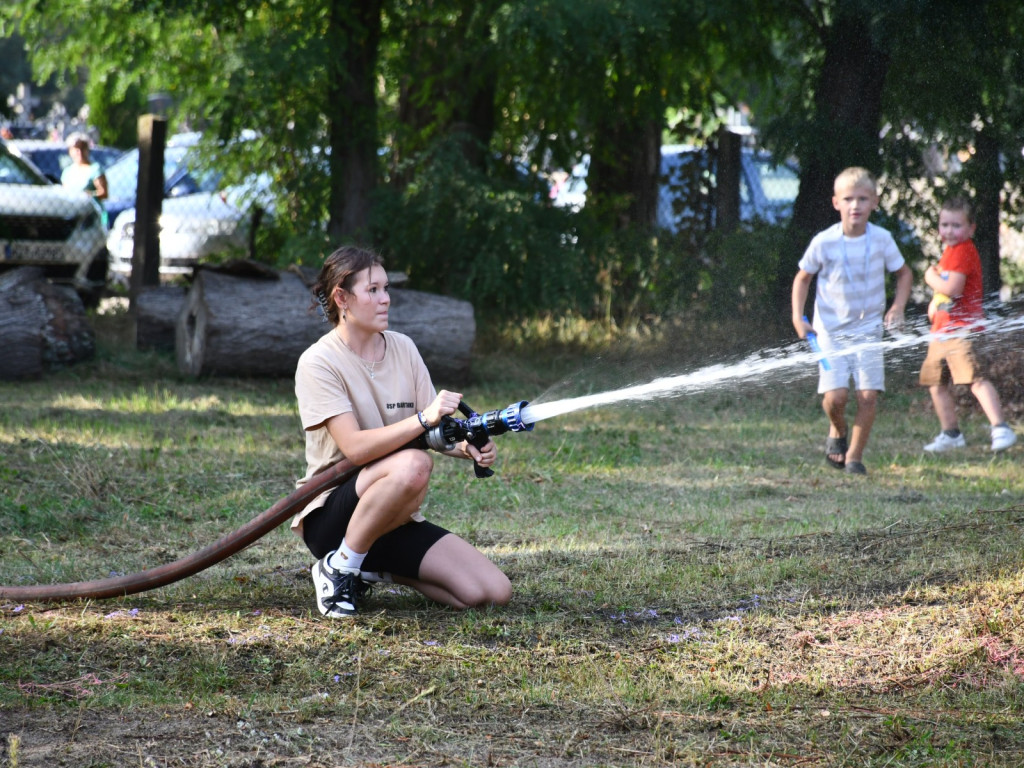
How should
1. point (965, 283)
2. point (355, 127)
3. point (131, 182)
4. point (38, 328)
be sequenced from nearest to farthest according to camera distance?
point (965, 283) < point (38, 328) < point (355, 127) < point (131, 182)

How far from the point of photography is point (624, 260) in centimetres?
1072

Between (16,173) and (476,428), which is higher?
(16,173)

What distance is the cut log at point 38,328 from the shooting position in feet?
28.9

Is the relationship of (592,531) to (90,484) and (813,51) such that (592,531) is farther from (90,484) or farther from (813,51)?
(813,51)

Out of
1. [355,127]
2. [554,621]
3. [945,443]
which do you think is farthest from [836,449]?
[355,127]

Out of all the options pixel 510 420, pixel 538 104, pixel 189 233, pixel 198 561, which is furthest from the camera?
pixel 189 233

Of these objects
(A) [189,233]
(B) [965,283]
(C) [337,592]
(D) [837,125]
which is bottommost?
(C) [337,592]

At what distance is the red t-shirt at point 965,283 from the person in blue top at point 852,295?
0.74 m

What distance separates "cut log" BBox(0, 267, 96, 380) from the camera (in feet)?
28.9

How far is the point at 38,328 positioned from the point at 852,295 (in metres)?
6.10

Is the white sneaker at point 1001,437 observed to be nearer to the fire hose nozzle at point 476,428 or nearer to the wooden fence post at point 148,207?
the fire hose nozzle at point 476,428

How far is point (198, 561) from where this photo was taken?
3982mm

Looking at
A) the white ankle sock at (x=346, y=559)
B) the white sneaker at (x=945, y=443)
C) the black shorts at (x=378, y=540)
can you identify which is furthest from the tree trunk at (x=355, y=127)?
the white ankle sock at (x=346, y=559)

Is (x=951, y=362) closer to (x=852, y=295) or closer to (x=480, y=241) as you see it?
(x=852, y=295)
